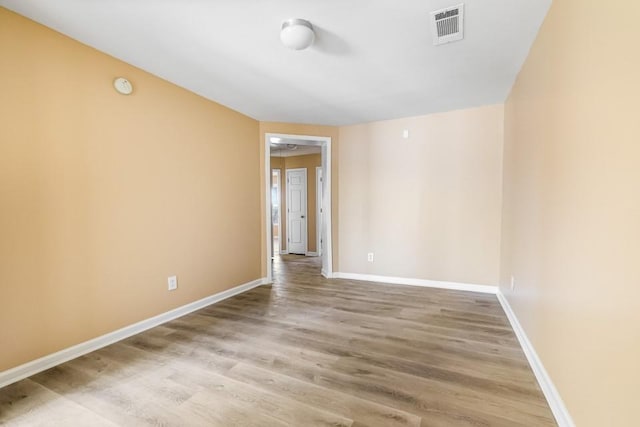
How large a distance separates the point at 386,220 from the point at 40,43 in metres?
3.81

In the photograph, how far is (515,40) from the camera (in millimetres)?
2029

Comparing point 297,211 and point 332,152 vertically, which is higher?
point 332,152

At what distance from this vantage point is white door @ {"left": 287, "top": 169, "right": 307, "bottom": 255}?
21.7ft

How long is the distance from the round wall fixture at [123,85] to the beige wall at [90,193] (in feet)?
0.14

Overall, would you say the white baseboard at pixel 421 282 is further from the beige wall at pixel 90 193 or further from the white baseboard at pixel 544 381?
the beige wall at pixel 90 193

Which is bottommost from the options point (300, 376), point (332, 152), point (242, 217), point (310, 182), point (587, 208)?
point (300, 376)

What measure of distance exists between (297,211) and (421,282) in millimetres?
3560

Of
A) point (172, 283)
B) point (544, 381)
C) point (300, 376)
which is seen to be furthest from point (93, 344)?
point (544, 381)

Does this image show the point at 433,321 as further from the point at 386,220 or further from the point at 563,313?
the point at 386,220

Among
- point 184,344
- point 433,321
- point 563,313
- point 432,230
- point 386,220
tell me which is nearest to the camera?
point 563,313

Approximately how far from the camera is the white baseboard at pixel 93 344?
1794mm

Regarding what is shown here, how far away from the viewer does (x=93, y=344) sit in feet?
7.16

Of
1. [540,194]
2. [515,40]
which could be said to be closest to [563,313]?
[540,194]

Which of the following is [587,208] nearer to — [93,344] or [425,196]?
[425,196]
